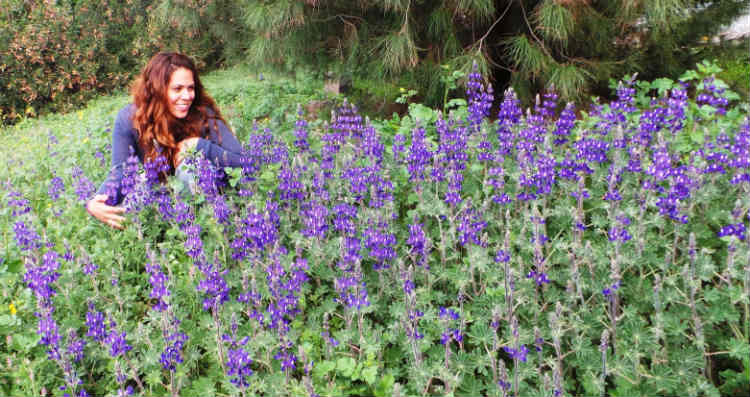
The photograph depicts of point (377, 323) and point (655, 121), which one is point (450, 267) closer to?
point (377, 323)

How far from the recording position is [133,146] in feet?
12.4

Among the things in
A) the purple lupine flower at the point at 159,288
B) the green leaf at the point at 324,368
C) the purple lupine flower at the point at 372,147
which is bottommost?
the green leaf at the point at 324,368

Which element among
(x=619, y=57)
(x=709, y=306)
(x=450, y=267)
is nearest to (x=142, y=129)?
(x=450, y=267)

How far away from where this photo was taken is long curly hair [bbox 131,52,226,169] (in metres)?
3.70

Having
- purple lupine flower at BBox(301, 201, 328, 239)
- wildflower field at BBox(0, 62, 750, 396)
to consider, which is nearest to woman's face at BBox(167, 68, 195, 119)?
wildflower field at BBox(0, 62, 750, 396)

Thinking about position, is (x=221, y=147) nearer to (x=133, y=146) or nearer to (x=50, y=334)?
(x=133, y=146)

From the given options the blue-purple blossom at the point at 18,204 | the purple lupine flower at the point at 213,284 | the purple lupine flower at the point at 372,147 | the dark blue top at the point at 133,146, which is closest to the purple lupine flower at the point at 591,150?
the purple lupine flower at the point at 372,147

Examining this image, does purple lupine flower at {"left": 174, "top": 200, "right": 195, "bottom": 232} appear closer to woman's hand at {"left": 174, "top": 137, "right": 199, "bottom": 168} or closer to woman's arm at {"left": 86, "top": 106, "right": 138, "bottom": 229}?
woman's arm at {"left": 86, "top": 106, "right": 138, "bottom": 229}

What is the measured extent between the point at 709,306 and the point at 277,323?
1.91 meters

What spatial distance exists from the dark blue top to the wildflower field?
18 centimetres

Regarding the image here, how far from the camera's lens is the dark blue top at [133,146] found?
11.3 ft

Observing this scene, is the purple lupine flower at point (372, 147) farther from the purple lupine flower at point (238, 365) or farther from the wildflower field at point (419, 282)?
the purple lupine flower at point (238, 365)

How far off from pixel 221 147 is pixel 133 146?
2.11ft

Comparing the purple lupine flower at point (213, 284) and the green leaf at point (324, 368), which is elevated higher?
the purple lupine flower at point (213, 284)
